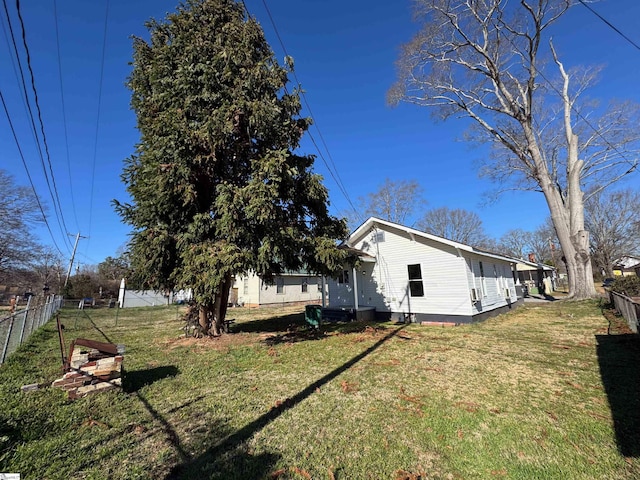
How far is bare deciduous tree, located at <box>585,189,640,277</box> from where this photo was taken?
3528cm

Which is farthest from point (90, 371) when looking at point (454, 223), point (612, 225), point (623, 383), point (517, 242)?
point (517, 242)

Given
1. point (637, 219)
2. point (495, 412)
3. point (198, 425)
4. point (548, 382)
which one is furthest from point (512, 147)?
point (637, 219)

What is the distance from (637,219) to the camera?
35.5 meters

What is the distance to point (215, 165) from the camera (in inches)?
369

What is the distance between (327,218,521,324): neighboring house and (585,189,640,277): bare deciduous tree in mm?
34088

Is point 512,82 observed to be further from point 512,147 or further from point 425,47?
point 425,47

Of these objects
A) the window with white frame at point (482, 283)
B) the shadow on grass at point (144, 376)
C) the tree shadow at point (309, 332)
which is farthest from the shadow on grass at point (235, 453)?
the window with white frame at point (482, 283)

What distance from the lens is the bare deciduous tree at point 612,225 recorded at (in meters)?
35.3

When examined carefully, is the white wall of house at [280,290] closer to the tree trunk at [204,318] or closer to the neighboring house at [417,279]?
the neighboring house at [417,279]

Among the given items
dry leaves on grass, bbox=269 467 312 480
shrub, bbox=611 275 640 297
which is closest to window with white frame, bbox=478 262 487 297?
shrub, bbox=611 275 640 297

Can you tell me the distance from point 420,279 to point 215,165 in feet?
31.4

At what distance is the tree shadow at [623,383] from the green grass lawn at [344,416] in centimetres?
2

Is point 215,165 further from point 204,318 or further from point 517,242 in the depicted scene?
point 517,242

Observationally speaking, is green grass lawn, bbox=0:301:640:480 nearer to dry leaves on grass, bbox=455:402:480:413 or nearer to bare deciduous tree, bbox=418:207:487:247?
dry leaves on grass, bbox=455:402:480:413
